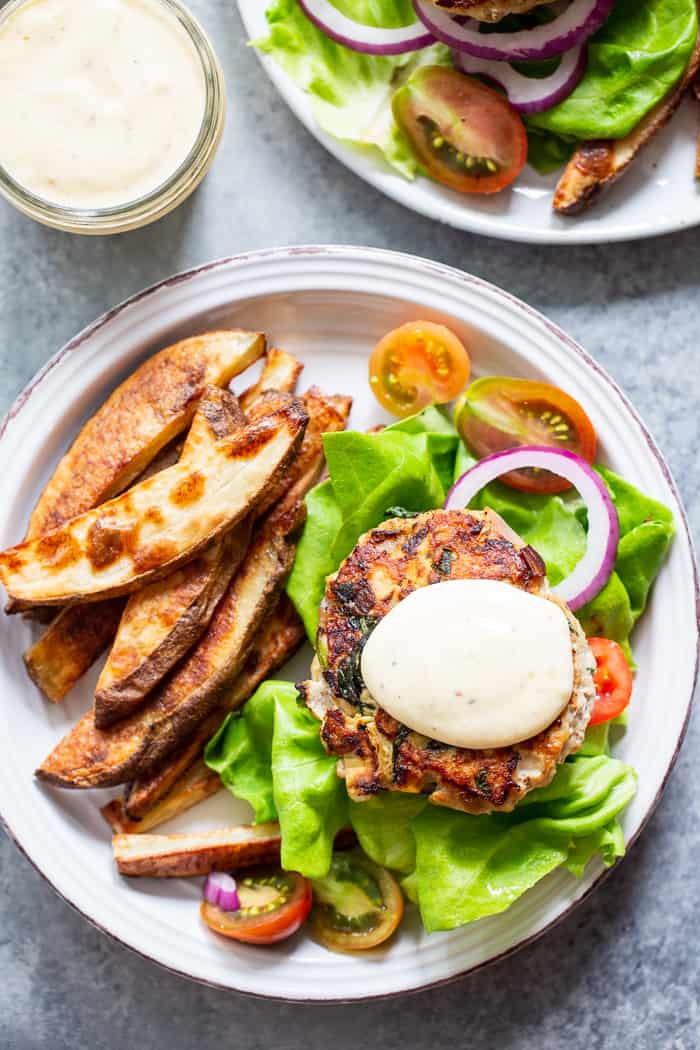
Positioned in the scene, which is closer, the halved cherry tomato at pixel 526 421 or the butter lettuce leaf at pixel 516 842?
the butter lettuce leaf at pixel 516 842

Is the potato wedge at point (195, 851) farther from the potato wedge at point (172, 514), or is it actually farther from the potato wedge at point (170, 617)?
the potato wedge at point (172, 514)

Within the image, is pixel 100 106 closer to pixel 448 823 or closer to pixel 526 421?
pixel 526 421

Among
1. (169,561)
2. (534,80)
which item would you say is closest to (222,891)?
(169,561)

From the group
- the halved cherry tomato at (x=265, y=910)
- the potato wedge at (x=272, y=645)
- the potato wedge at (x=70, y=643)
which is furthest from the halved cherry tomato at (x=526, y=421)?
the halved cherry tomato at (x=265, y=910)

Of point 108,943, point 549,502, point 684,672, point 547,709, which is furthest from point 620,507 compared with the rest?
point 108,943

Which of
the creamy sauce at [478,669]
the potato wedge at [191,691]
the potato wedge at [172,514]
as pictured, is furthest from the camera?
the potato wedge at [191,691]

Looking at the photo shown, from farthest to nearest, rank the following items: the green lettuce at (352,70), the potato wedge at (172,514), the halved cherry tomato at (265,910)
Answer: 1. the green lettuce at (352,70)
2. the halved cherry tomato at (265,910)
3. the potato wedge at (172,514)
